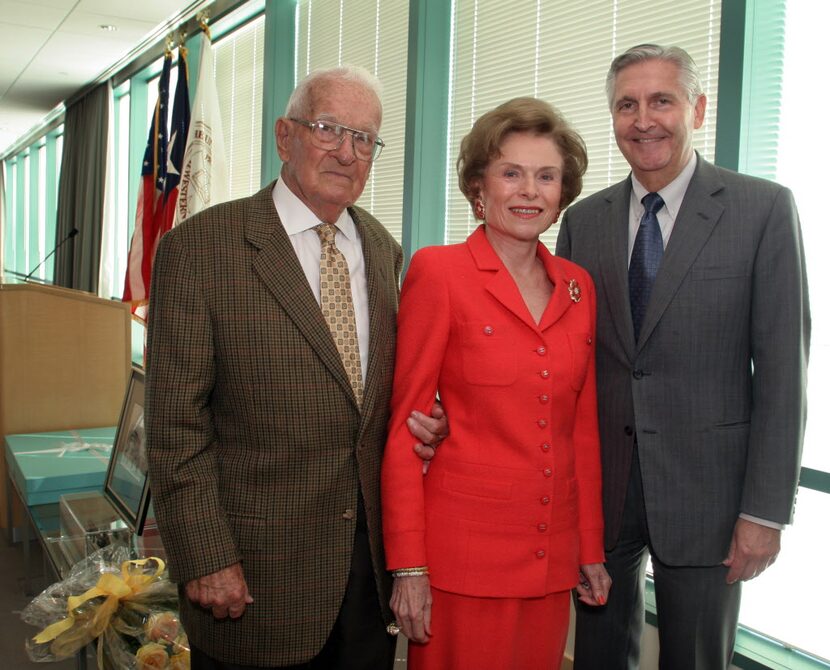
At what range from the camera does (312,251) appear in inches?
59.6

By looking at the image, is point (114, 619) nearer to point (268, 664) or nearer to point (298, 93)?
point (268, 664)

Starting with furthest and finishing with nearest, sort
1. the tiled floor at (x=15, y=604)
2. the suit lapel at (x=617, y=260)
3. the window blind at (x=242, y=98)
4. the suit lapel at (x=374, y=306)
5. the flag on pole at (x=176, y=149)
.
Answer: the window blind at (x=242, y=98) < the flag on pole at (x=176, y=149) < the tiled floor at (x=15, y=604) < the suit lapel at (x=617, y=260) < the suit lapel at (x=374, y=306)

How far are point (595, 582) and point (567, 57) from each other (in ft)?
6.94

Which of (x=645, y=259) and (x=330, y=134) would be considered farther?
(x=645, y=259)

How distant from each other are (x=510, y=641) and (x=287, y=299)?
0.75 metres

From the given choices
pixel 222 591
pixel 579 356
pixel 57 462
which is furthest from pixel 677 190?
pixel 57 462

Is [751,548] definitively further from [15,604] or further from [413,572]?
[15,604]

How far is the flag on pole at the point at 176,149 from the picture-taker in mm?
5355

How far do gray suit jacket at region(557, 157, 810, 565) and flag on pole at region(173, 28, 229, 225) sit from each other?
374cm

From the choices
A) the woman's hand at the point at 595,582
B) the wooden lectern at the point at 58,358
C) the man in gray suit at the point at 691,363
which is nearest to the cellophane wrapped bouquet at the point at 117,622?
the woman's hand at the point at 595,582

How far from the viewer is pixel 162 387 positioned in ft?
4.40

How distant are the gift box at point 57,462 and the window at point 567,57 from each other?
1863 millimetres

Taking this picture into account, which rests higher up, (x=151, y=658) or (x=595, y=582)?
(x=595, y=582)

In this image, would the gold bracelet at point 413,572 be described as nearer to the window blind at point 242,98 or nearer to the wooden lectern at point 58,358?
the wooden lectern at point 58,358
